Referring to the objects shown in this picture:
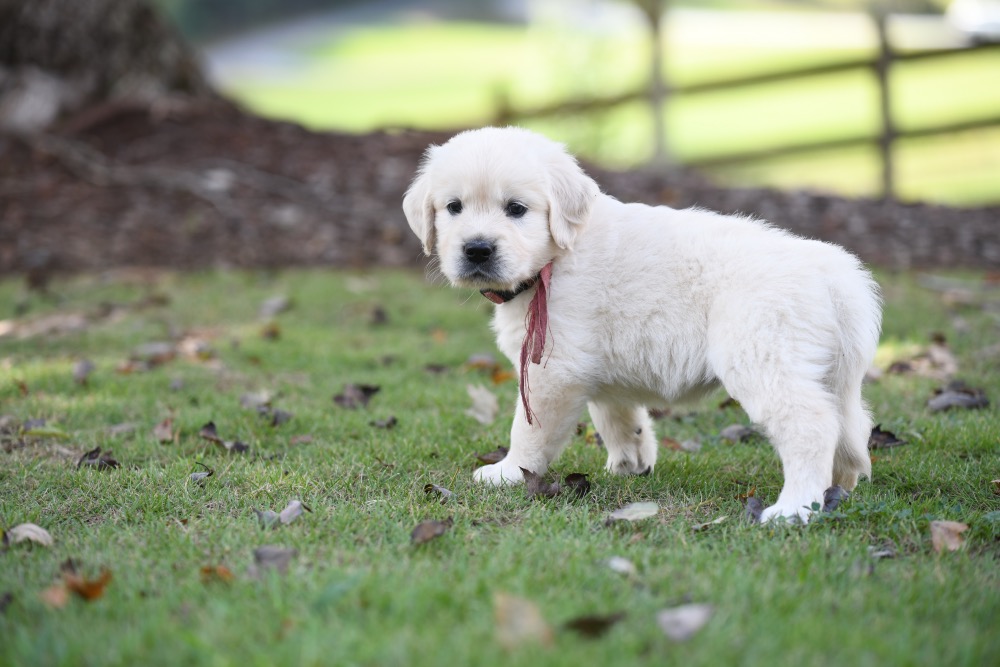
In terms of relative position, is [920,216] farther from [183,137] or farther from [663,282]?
[183,137]

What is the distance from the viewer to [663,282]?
3582 millimetres

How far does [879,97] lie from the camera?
12852 mm

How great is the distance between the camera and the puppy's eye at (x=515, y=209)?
3709 mm

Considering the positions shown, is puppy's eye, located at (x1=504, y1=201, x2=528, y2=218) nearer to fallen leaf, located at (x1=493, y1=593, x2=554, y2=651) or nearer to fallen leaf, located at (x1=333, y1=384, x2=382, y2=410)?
fallen leaf, located at (x1=333, y1=384, x2=382, y2=410)

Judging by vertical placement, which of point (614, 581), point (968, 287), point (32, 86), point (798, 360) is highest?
point (32, 86)

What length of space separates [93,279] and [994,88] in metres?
15.4

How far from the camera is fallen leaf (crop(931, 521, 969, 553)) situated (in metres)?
2.93

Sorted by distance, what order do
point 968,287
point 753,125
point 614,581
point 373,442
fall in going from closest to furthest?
Result: point 614,581 < point 373,442 < point 968,287 < point 753,125

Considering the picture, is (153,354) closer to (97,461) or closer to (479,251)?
(97,461)

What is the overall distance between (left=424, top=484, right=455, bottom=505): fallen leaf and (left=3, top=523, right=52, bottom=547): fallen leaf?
1321mm

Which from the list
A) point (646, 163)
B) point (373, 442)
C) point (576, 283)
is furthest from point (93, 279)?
point (646, 163)

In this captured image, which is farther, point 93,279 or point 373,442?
point 93,279

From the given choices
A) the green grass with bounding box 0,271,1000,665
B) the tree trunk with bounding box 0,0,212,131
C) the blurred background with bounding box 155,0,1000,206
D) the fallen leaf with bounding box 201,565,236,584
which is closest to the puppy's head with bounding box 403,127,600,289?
the green grass with bounding box 0,271,1000,665

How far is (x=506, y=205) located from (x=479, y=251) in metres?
0.26
